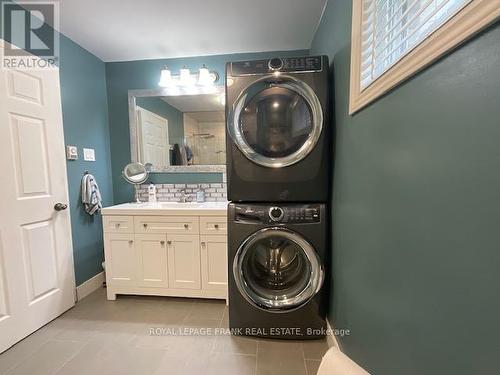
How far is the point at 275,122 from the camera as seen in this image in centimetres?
150

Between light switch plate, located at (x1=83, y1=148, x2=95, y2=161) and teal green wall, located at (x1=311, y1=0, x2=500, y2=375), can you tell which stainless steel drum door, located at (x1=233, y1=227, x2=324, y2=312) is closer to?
teal green wall, located at (x1=311, y1=0, x2=500, y2=375)

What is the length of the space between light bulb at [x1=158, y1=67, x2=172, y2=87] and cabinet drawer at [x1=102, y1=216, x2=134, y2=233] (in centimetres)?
138

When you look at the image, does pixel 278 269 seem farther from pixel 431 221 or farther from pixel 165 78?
pixel 165 78

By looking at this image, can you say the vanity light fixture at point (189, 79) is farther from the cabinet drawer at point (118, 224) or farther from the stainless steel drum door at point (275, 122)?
the cabinet drawer at point (118, 224)

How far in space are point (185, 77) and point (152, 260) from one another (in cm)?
179

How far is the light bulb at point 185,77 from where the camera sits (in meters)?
2.35

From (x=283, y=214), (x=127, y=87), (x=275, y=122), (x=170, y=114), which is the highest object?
(x=127, y=87)

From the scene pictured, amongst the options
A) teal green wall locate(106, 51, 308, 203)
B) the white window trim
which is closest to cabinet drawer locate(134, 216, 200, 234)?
teal green wall locate(106, 51, 308, 203)

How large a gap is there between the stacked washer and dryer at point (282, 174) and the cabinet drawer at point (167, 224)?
1.91ft

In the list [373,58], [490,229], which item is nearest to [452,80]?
[490,229]

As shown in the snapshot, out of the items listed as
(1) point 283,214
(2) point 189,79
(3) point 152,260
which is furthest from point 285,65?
(3) point 152,260

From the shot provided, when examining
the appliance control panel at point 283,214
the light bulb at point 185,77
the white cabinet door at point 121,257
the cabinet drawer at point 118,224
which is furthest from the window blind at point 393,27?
the white cabinet door at point 121,257

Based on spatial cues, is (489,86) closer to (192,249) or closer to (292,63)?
(292,63)

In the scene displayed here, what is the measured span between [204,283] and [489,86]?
2.08m
